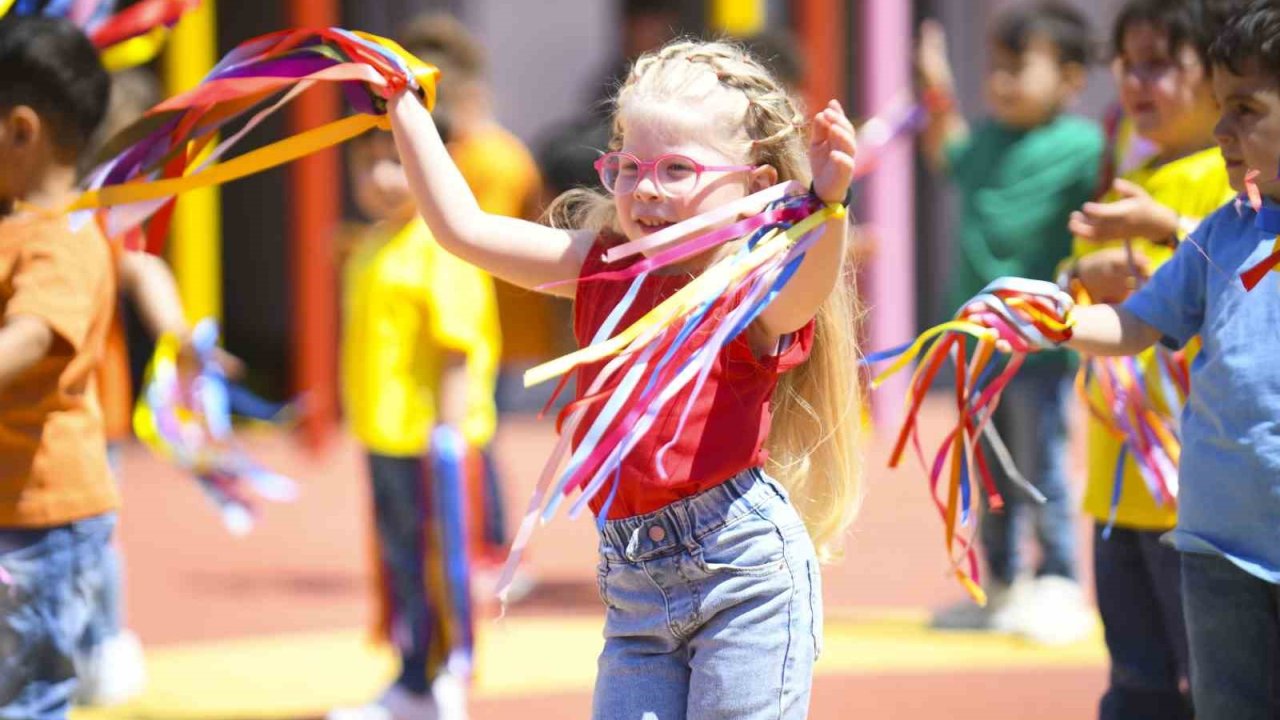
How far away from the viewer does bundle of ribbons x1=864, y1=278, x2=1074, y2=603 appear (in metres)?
3.10

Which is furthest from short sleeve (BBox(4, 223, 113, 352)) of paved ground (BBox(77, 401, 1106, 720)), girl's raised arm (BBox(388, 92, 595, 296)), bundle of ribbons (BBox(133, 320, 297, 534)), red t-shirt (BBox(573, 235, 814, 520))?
bundle of ribbons (BBox(133, 320, 297, 534))

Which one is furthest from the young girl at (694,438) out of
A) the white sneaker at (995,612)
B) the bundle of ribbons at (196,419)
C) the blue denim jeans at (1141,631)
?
the white sneaker at (995,612)

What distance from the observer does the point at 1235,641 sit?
3.06 meters

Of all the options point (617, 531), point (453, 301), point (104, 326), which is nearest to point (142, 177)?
point (104, 326)

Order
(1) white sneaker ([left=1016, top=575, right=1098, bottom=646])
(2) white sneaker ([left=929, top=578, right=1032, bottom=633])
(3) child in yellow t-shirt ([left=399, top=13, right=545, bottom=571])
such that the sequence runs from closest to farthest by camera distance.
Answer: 1. (1) white sneaker ([left=1016, top=575, right=1098, bottom=646])
2. (2) white sneaker ([left=929, top=578, right=1032, bottom=633])
3. (3) child in yellow t-shirt ([left=399, top=13, right=545, bottom=571])

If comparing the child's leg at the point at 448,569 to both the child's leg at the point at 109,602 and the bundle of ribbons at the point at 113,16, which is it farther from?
the bundle of ribbons at the point at 113,16

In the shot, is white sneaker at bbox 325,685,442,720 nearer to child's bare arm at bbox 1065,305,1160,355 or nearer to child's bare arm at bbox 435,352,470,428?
child's bare arm at bbox 435,352,470,428

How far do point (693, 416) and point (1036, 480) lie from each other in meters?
3.22

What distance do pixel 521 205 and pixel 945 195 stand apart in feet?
16.5

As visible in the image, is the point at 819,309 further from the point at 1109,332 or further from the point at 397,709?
the point at 397,709

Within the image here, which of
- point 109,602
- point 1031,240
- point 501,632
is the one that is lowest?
point 501,632

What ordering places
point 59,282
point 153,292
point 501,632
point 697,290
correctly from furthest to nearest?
point 501,632 < point 153,292 < point 59,282 < point 697,290

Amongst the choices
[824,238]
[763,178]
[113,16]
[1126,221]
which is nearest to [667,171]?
[763,178]

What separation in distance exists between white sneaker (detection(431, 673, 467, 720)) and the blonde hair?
173cm
